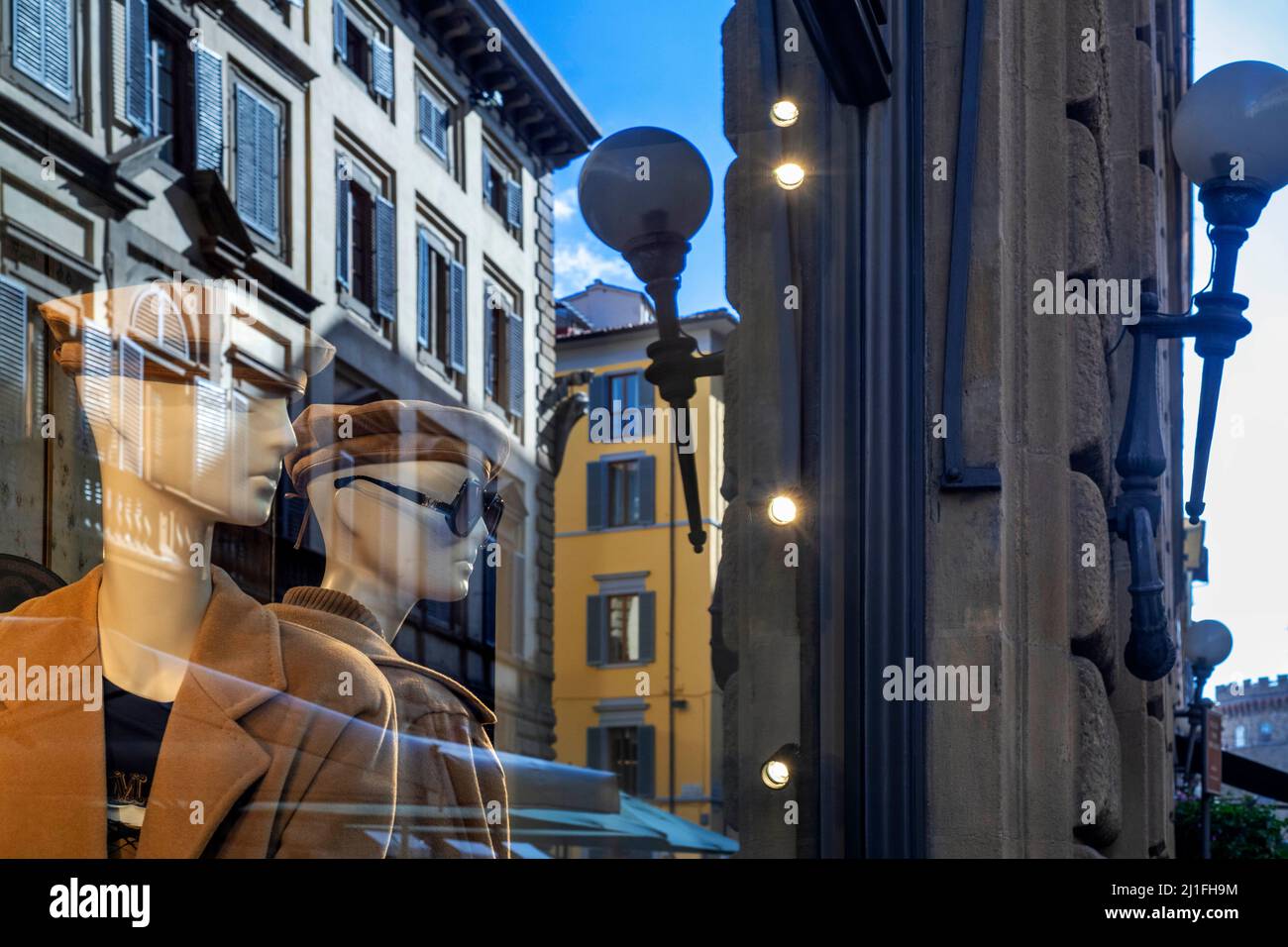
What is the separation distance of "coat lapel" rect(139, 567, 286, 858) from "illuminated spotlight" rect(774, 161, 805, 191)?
197 cm

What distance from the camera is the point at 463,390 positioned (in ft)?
10.5

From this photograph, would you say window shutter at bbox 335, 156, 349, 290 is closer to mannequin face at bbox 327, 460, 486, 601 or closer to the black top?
mannequin face at bbox 327, 460, 486, 601

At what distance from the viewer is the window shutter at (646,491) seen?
134 inches

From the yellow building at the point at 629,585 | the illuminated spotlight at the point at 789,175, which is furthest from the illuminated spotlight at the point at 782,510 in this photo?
the illuminated spotlight at the point at 789,175

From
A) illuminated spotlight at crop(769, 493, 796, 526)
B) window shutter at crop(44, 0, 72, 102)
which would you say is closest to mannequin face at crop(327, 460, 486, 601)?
window shutter at crop(44, 0, 72, 102)

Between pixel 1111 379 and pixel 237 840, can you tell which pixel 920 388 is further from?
pixel 1111 379

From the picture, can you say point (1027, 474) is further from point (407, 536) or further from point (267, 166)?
point (267, 166)

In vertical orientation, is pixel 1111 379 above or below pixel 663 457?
above

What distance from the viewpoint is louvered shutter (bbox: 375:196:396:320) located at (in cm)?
307

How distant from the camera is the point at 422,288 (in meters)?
3.15

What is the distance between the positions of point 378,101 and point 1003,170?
8.05ft

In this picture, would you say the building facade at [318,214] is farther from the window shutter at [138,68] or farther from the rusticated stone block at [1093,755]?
the rusticated stone block at [1093,755]

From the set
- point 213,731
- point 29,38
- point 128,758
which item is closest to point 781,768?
point 213,731
